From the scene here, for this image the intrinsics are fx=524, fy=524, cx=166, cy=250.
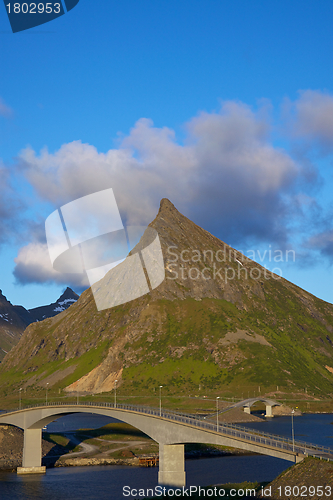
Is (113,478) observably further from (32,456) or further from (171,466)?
(171,466)

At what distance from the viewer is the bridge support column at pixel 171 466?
84.9 m

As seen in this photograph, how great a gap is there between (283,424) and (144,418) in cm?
10788

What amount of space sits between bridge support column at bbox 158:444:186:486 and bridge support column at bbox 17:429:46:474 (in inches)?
1745

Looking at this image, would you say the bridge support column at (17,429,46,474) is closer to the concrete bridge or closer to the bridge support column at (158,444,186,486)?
the concrete bridge

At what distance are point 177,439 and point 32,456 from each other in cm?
4975

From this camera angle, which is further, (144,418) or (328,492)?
(144,418)

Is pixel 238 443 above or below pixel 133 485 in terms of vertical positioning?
above

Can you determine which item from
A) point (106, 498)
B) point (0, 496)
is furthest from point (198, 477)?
point (0, 496)

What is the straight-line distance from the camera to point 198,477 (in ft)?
332

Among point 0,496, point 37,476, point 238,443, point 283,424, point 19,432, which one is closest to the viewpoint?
point 238,443

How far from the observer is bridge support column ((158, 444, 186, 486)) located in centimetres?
8494

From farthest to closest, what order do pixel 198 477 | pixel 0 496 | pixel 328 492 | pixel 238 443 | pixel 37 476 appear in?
1. pixel 37 476
2. pixel 198 477
3. pixel 0 496
4. pixel 238 443
5. pixel 328 492

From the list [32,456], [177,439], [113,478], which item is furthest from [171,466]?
[32,456]

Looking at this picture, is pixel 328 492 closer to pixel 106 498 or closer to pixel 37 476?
pixel 106 498
